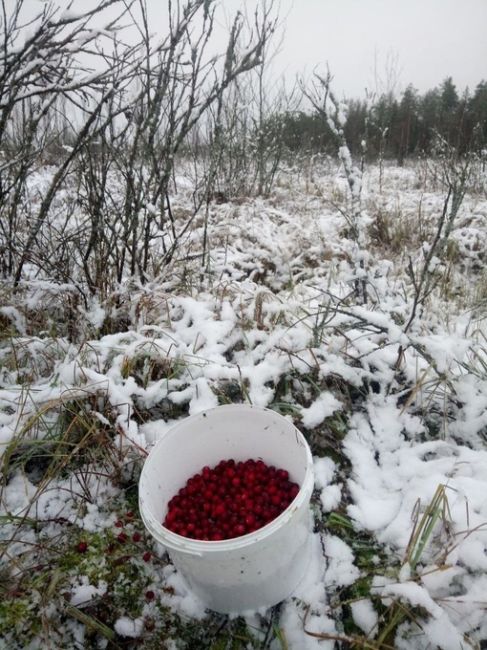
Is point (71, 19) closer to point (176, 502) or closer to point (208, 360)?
point (208, 360)

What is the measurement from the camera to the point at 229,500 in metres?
1.39

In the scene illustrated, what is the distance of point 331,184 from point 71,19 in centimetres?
655

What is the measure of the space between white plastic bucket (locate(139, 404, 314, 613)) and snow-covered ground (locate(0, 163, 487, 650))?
0.49 ft

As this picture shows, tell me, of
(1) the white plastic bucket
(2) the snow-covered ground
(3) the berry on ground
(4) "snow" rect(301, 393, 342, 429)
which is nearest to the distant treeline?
(2) the snow-covered ground

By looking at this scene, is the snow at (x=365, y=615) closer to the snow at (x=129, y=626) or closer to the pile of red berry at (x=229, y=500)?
the pile of red berry at (x=229, y=500)

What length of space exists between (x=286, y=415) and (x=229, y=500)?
488mm

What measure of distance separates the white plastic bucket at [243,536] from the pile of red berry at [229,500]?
0.06 meters

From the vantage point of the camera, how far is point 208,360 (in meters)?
1.83

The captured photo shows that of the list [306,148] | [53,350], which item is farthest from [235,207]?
[306,148]

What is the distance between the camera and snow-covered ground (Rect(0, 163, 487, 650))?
45.6 inches

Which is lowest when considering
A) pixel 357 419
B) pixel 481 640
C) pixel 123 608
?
pixel 123 608

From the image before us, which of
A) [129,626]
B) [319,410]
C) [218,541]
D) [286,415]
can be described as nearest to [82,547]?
[129,626]

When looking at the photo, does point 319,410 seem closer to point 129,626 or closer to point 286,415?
point 286,415

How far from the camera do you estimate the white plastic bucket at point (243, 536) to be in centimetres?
102
